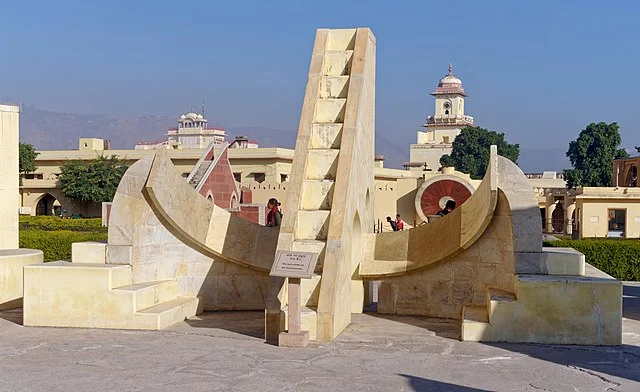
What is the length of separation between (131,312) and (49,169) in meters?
41.4

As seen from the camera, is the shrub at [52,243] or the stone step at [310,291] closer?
the stone step at [310,291]

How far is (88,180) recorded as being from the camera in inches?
1718

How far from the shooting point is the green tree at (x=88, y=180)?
4362 centimetres

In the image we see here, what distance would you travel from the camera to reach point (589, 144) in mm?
59781

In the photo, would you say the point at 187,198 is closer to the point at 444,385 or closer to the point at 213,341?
the point at 213,341

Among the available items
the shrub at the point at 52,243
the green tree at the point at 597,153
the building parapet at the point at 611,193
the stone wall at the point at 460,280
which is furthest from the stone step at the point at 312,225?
the green tree at the point at 597,153

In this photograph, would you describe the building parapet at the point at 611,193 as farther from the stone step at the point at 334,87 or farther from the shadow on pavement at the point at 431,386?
the shadow on pavement at the point at 431,386

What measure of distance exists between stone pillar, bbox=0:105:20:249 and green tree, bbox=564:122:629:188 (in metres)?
50.4

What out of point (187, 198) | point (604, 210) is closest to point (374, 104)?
point (187, 198)

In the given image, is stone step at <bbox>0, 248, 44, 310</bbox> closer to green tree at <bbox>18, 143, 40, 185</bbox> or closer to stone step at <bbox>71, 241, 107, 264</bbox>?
stone step at <bbox>71, 241, 107, 264</bbox>

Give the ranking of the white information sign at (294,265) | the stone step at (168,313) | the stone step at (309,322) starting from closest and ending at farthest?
1. the white information sign at (294,265)
2. the stone step at (309,322)
3. the stone step at (168,313)

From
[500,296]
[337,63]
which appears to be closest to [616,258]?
[500,296]

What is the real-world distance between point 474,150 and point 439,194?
3890cm

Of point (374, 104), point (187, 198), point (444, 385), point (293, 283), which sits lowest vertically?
point (444, 385)
